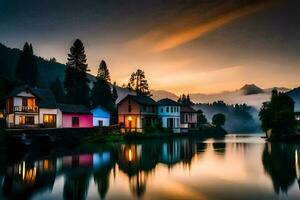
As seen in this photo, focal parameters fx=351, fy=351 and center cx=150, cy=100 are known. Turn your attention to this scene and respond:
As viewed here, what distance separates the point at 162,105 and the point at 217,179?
71026 mm

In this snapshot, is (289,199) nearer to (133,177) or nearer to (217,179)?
(217,179)

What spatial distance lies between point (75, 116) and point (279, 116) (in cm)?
3844

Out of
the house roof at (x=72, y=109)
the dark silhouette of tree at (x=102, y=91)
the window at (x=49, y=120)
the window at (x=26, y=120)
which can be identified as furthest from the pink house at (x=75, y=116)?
the dark silhouette of tree at (x=102, y=91)

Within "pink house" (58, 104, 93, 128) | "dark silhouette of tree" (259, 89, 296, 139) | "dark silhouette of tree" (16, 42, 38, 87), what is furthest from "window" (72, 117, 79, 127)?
"dark silhouette of tree" (259, 89, 296, 139)

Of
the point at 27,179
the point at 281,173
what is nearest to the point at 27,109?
the point at 27,179

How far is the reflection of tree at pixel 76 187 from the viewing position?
17734mm

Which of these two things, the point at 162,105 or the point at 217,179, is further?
the point at 162,105

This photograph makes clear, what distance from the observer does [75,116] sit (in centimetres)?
6962

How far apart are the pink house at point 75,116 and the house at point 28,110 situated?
2354 millimetres

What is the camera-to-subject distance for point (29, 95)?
5903 centimetres

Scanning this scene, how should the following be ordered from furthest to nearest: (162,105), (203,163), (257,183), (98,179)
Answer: (162,105)
(203,163)
(98,179)
(257,183)

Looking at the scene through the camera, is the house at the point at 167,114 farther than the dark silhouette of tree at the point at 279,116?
Yes

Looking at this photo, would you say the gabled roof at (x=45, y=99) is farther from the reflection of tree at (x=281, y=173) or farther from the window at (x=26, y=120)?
the reflection of tree at (x=281, y=173)

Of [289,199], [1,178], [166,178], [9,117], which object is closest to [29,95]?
[9,117]
